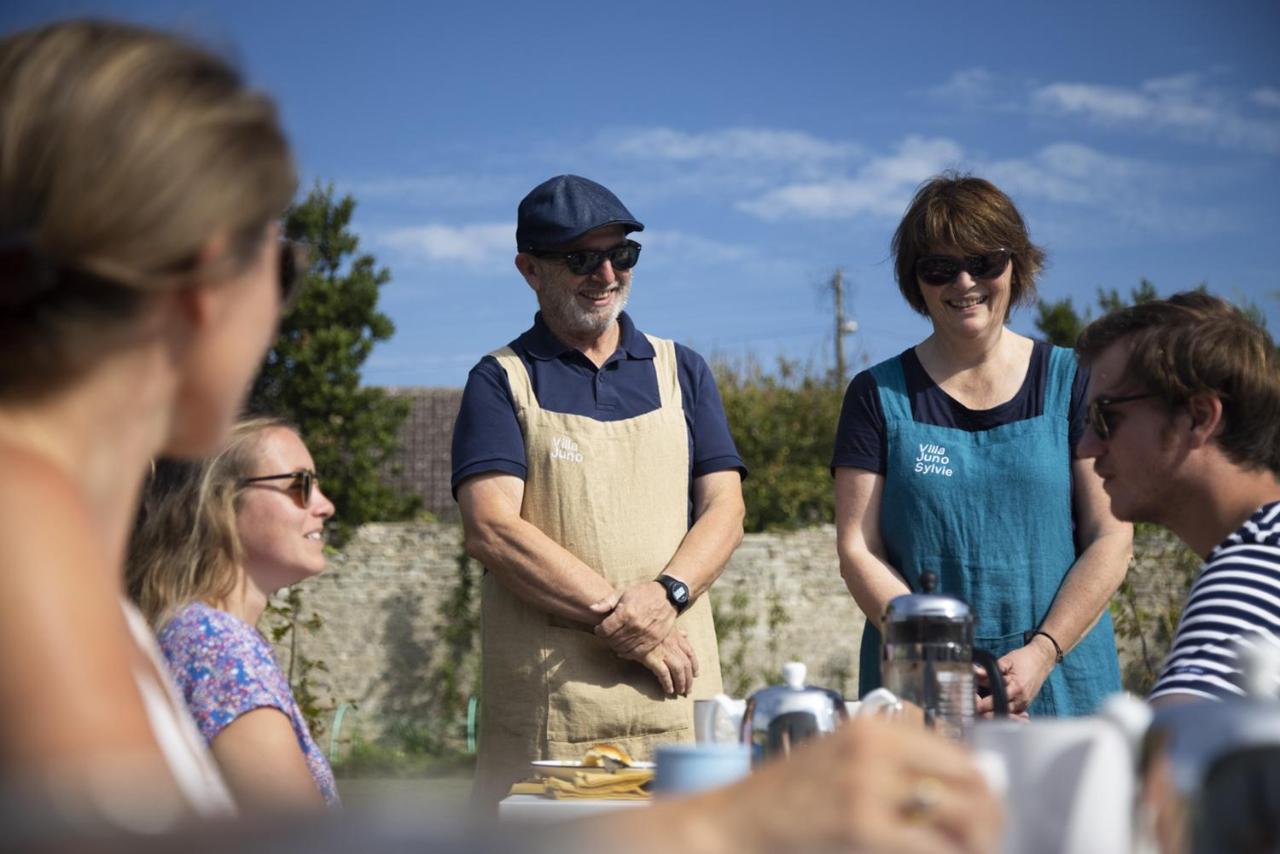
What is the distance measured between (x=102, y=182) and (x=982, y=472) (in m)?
2.97

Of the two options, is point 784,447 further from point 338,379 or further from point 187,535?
point 187,535

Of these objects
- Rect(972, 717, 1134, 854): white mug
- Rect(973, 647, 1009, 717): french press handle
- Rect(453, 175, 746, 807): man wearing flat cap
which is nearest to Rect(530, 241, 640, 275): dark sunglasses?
Rect(453, 175, 746, 807): man wearing flat cap

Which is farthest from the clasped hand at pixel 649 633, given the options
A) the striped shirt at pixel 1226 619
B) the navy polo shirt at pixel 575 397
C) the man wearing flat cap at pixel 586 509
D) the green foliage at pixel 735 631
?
the green foliage at pixel 735 631

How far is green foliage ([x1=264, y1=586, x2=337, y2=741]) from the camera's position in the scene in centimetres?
985

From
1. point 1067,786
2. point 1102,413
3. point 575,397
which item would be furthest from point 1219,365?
point 575,397

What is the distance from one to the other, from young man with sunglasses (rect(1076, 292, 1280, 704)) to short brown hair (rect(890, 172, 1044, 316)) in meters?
1.13

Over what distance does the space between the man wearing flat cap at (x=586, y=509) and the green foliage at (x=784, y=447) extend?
8057mm

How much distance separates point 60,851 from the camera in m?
0.45

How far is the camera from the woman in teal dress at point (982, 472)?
3.53 meters

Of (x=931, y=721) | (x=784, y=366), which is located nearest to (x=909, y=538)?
(x=931, y=721)

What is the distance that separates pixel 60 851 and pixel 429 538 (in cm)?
1148

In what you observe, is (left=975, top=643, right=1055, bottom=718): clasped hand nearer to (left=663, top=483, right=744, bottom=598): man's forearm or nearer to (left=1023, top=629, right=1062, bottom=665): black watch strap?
(left=1023, top=629, right=1062, bottom=665): black watch strap

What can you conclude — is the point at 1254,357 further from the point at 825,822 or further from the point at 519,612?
the point at 519,612

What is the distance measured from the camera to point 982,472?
363 centimetres
